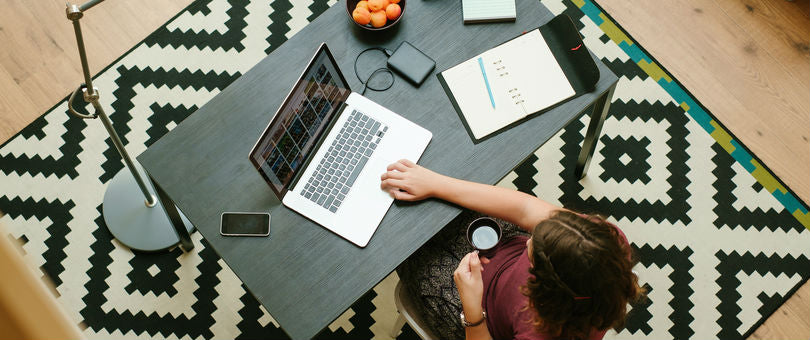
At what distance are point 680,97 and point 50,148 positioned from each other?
2392 mm

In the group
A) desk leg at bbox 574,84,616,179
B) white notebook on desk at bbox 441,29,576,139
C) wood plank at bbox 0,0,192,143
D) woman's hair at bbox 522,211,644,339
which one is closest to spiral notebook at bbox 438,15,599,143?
white notebook on desk at bbox 441,29,576,139

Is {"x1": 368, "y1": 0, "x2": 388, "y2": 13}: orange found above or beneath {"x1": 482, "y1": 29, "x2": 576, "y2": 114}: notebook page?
above

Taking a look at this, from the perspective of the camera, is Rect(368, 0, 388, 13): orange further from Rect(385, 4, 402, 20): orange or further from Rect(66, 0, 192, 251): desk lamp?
Rect(66, 0, 192, 251): desk lamp

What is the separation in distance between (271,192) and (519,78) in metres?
0.72

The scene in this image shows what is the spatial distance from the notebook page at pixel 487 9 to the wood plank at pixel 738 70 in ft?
3.32

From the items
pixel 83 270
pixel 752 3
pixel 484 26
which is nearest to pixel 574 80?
pixel 484 26

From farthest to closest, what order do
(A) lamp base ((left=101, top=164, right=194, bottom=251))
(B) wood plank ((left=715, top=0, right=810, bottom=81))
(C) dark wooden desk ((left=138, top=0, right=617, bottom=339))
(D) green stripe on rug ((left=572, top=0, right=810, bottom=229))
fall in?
(B) wood plank ((left=715, top=0, right=810, bottom=81)) < (D) green stripe on rug ((left=572, top=0, right=810, bottom=229)) < (A) lamp base ((left=101, top=164, right=194, bottom=251)) < (C) dark wooden desk ((left=138, top=0, right=617, bottom=339))

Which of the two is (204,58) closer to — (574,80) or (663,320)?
(574,80)

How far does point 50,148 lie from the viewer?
237 cm

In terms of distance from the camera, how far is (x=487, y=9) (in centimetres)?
179

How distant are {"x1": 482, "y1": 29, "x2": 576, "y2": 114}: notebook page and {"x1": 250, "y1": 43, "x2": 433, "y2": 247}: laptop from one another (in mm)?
281

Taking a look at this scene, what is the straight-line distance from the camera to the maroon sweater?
1.44 m

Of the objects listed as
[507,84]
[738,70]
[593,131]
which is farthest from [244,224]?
[738,70]

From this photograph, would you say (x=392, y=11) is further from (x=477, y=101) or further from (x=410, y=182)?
(x=410, y=182)
